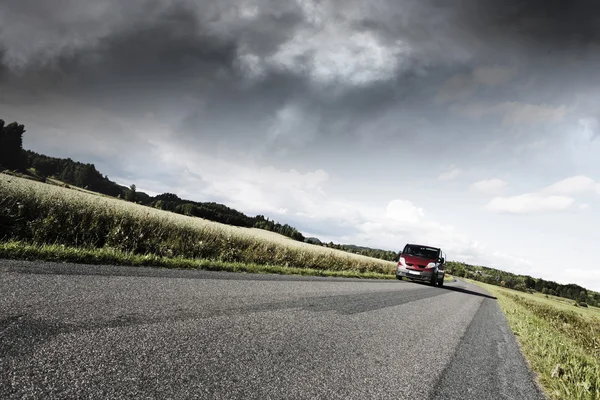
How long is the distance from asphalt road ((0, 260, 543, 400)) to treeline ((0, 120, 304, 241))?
311 feet

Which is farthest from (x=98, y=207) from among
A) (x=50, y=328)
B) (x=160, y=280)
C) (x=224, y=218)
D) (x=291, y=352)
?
(x=224, y=218)

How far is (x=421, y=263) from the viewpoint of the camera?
62.8ft

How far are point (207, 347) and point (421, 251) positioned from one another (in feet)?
64.4

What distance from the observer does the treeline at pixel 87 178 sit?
9906cm

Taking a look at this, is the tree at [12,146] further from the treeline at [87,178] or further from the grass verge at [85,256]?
the grass verge at [85,256]

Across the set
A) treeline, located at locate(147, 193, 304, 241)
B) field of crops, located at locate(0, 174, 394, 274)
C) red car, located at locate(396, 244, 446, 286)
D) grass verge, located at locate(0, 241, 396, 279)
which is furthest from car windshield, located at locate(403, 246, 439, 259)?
treeline, located at locate(147, 193, 304, 241)

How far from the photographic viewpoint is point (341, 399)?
2.71 m

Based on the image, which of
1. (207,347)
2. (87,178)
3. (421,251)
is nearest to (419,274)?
(421,251)

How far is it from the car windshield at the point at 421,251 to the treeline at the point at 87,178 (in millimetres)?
84630

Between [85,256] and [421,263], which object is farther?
[421,263]

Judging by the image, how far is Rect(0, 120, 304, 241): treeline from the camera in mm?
99062

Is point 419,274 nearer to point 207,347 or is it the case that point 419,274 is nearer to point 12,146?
point 207,347

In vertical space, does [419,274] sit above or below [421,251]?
below

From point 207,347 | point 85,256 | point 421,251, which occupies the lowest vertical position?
point 85,256
